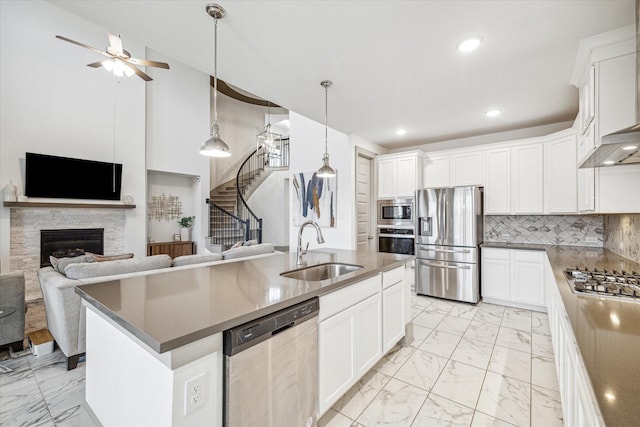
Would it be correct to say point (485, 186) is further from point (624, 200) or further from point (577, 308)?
point (577, 308)

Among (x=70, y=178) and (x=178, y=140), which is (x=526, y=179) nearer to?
(x=178, y=140)

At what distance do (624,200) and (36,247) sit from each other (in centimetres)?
790

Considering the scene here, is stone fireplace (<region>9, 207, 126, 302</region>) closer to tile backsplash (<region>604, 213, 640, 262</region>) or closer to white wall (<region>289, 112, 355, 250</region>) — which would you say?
white wall (<region>289, 112, 355, 250</region>)

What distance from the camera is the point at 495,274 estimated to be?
3.94 m

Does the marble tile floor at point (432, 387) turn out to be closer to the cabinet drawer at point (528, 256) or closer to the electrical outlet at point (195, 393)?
the cabinet drawer at point (528, 256)

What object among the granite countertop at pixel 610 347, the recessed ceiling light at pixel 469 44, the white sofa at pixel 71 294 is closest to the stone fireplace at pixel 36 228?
the white sofa at pixel 71 294

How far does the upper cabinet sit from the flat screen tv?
5.37m

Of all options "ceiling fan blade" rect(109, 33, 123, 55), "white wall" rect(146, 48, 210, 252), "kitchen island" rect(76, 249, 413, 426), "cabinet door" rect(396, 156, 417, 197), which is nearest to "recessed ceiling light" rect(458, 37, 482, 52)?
"kitchen island" rect(76, 249, 413, 426)

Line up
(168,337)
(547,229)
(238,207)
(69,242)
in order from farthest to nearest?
(238,207) → (69,242) → (547,229) → (168,337)

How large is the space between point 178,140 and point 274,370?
696 centimetres

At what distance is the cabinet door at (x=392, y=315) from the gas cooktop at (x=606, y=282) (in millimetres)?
1237

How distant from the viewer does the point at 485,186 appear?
165 inches

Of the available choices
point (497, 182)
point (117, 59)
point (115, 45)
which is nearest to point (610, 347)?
point (497, 182)

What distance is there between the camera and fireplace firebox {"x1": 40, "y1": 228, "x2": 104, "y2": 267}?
4.94 metres
